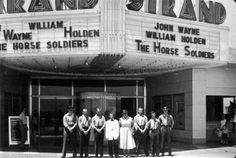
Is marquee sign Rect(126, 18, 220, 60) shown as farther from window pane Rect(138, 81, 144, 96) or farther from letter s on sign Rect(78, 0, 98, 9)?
window pane Rect(138, 81, 144, 96)

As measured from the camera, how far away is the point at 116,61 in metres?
19.9

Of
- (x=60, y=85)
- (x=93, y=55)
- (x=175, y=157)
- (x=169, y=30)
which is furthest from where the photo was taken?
(x=60, y=85)

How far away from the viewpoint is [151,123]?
1788 centimetres

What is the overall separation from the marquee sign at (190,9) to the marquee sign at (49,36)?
2.16 m

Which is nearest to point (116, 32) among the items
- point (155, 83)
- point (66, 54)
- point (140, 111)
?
point (66, 54)

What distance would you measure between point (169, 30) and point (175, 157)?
229 inches

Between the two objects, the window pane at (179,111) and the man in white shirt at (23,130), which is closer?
the man in white shirt at (23,130)

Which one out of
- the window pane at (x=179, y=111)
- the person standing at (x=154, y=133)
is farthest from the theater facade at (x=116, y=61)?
the person standing at (x=154, y=133)

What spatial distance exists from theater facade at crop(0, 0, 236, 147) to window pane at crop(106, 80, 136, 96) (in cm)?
6

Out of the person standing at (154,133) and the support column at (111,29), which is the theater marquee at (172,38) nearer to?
the support column at (111,29)

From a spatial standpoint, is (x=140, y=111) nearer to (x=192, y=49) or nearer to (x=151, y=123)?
(x=151, y=123)

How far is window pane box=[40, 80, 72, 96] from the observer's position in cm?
2692

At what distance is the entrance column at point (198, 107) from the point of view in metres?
23.0

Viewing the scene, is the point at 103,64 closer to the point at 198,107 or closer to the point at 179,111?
the point at 198,107
